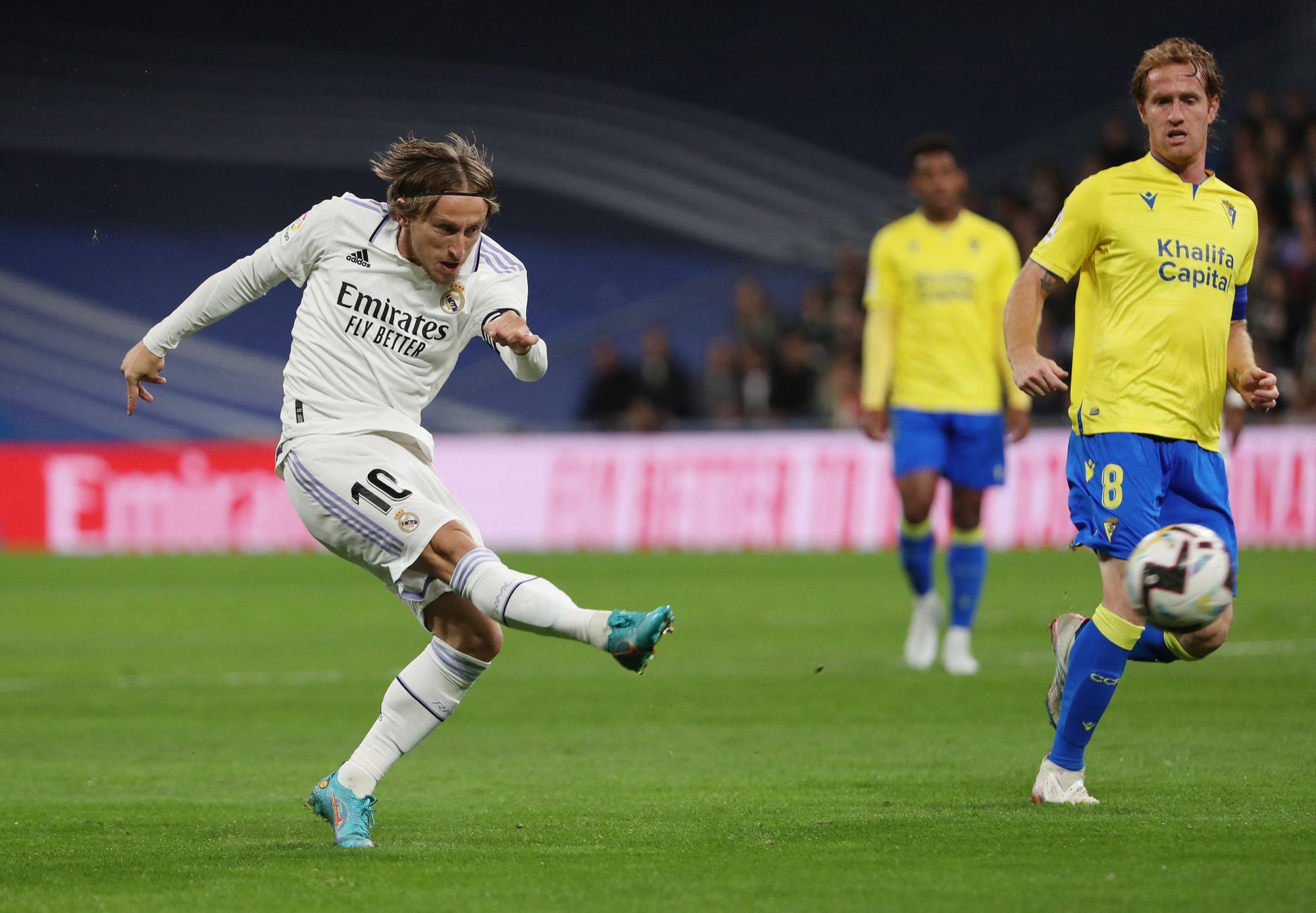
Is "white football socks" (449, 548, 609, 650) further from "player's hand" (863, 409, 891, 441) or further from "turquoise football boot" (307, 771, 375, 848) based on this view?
"player's hand" (863, 409, 891, 441)

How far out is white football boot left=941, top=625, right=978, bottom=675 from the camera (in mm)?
10375

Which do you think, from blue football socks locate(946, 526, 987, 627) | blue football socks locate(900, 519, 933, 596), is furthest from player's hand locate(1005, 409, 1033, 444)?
blue football socks locate(900, 519, 933, 596)

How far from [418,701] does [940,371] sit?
18.1 feet

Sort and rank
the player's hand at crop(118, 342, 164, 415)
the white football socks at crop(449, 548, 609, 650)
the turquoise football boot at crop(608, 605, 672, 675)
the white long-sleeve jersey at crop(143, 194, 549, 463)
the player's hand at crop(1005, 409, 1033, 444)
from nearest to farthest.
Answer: the turquoise football boot at crop(608, 605, 672, 675) → the white football socks at crop(449, 548, 609, 650) → the white long-sleeve jersey at crop(143, 194, 549, 463) → the player's hand at crop(118, 342, 164, 415) → the player's hand at crop(1005, 409, 1033, 444)

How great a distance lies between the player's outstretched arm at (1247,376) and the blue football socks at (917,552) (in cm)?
447

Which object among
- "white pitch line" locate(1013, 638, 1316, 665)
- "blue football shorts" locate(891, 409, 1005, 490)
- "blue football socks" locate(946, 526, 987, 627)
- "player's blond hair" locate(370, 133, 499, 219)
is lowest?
"white pitch line" locate(1013, 638, 1316, 665)

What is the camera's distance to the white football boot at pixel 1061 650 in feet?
20.6

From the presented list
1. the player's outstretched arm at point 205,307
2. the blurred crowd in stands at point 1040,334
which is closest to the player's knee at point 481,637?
the player's outstretched arm at point 205,307

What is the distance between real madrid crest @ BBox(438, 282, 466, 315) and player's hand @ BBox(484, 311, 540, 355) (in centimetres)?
22

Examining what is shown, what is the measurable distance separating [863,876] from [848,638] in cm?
736

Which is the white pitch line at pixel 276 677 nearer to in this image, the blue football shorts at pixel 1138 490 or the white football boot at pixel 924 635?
the white football boot at pixel 924 635

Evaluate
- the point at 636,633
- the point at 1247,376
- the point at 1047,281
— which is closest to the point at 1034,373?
the point at 1047,281

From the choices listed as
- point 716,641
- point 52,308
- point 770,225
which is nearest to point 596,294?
point 770,225

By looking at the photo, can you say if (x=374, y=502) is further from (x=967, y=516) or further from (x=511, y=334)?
(x=967, y=516)
